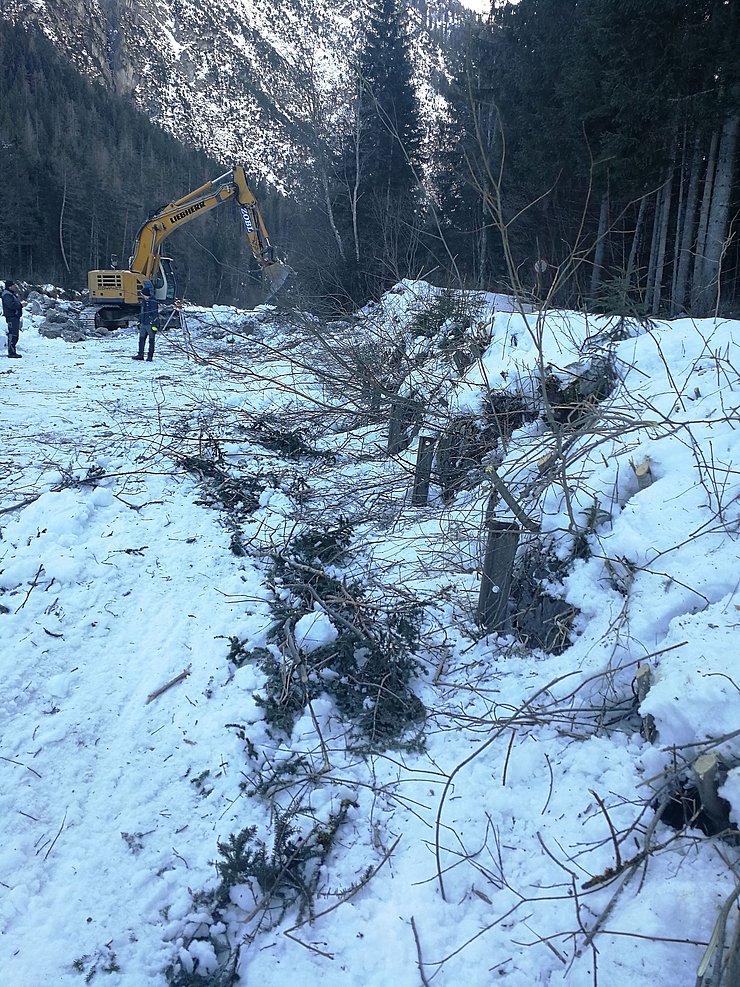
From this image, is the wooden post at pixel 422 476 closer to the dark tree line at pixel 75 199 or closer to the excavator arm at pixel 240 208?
the excavator arm at pixel 240 208

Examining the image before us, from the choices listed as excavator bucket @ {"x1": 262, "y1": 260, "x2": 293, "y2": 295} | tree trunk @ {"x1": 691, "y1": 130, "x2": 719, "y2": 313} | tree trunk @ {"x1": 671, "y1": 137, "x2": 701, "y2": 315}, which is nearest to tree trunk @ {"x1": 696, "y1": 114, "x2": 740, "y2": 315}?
tree trunk @ {"x1": 691, "y1": 130, "x2": 719, "y2": 313}

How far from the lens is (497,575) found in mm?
3531

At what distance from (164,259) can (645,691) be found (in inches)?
695

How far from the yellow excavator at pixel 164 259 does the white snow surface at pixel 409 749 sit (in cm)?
1105

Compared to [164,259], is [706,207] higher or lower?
higher

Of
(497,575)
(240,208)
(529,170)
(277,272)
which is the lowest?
(497,575)

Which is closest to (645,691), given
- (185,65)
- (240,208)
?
(240,208)

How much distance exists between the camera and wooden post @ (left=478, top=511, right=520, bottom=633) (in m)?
3.49

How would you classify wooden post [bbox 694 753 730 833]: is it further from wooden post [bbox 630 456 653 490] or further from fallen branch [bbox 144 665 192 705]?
fallen branch [bbox 144 665 192 705]

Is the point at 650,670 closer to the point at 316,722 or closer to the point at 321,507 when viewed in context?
the point at 316,722

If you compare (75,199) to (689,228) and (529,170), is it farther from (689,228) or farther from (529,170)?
(689,228)

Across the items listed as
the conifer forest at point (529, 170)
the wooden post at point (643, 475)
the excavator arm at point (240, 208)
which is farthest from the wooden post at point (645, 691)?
the excavator arm at point (240, 208)

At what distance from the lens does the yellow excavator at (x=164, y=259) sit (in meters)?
14.9

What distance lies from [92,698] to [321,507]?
260 cm
